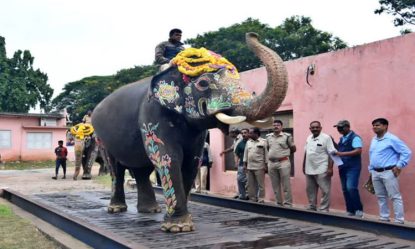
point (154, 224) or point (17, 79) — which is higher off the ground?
point (17, 79)

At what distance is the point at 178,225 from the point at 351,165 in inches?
127

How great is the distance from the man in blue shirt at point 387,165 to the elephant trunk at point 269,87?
2557 millimetres

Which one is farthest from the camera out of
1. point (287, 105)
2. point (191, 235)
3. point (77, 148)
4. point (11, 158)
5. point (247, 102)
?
point (11, 158)

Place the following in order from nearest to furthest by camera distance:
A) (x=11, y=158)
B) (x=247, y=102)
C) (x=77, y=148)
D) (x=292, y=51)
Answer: (x=247, y=102) < (x=77, y=148) < (x=11, y=158) < (x=292, y=51)

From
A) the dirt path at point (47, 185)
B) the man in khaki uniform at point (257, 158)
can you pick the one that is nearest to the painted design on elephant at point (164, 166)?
the man in khaki uniform at point (257, 158)

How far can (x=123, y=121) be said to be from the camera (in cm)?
637

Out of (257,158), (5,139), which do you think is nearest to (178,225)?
(257,158)

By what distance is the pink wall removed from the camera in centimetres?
730

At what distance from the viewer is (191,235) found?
5.26 meters

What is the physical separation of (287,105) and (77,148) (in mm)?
9413

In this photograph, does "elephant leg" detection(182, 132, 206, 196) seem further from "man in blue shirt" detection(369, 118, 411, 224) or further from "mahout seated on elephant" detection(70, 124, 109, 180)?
"mahout seated on elephant" detection(70, 124, 109, 180)

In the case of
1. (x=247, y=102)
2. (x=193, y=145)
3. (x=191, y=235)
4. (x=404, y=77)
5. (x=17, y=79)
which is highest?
(x=17, y=79)

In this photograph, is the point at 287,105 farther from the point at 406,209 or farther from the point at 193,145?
the point at 193,145

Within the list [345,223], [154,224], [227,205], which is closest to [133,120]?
[154,224]
